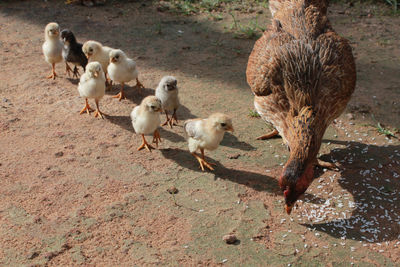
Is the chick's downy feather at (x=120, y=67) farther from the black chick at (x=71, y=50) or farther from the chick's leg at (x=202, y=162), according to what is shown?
the chick's leg at (x=202, y=162)

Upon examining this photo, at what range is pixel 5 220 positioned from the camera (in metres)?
3.92

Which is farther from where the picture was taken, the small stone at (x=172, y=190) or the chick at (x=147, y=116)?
the chick at (x=147, y=116)

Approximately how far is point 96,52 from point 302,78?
3191mm

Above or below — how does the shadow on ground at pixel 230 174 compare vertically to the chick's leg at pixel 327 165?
below

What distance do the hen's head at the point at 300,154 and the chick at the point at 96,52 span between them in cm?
319

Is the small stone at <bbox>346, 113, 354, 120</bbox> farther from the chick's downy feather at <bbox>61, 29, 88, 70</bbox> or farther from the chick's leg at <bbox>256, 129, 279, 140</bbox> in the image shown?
the chick's downy feather at <bbox>61, 29, 88, 70</bbox>

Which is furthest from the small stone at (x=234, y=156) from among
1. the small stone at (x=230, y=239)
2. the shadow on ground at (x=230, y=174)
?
the small stone at (x=230, y=239)

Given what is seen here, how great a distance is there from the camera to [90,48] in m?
6.00

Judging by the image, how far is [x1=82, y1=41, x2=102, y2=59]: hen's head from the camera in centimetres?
599

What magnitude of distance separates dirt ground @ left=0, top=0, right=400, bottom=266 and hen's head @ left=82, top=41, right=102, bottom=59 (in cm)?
64

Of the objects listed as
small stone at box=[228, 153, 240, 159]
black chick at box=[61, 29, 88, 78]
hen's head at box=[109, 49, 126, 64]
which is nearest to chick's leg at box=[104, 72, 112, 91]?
black chick at box=[61, 29, 88, 78]

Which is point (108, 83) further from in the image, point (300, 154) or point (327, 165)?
point (300, 154)

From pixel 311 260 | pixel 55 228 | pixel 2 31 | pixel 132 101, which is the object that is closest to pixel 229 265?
pixel 311 260

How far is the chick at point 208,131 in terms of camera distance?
4557 millimetres
